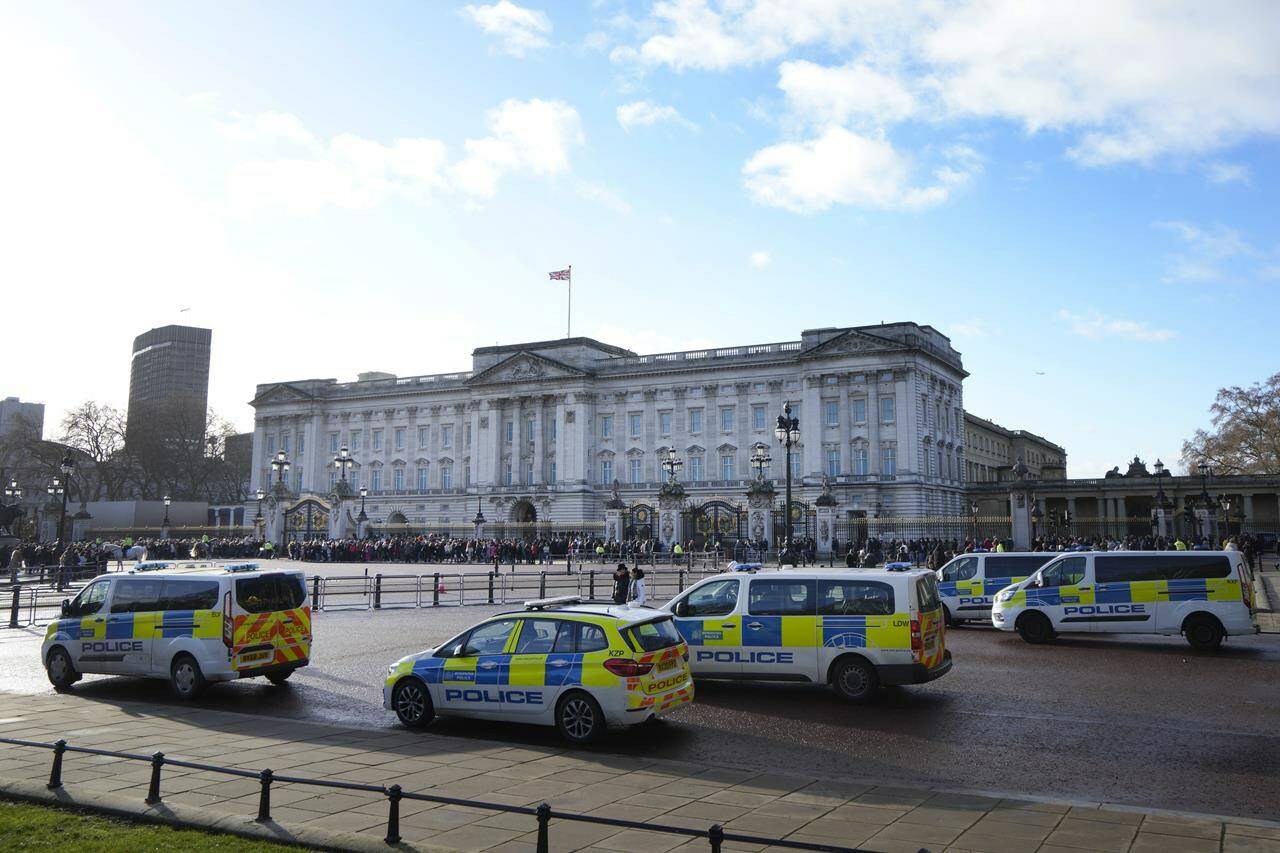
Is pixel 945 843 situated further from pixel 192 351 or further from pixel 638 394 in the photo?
pixel 192 351

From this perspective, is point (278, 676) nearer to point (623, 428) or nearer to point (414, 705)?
point (414, 705)

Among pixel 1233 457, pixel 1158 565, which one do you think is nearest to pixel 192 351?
pixel 1233 457

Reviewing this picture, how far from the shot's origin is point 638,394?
8162 centimetres

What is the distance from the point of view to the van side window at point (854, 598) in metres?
12.9

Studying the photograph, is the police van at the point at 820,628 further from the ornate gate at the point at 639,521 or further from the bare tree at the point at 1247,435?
the bare tree at the point at 1247,435

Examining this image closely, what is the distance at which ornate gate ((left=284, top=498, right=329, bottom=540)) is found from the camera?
67.1 m

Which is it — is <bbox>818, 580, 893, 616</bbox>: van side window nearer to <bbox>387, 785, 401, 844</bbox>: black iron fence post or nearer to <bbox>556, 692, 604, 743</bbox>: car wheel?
<bbox>556, 692, 604, 743</bbox>: car wheel

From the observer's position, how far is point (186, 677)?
1397 centimetres

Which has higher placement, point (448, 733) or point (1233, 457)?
point (1233, 457)

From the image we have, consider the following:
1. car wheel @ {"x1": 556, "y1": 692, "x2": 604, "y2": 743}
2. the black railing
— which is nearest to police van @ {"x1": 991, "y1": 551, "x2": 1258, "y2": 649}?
car wheel @ {"x1": 556, "y1": 692, "x2": 604, "y2": 743}

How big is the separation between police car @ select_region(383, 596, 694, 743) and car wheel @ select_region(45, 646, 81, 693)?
633 centimetres

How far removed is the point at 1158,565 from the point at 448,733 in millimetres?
13871

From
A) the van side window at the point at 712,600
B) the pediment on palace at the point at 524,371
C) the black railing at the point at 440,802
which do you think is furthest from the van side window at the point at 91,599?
the pediment on palace at the point at 524,371

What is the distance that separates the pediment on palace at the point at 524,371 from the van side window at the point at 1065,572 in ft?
211
